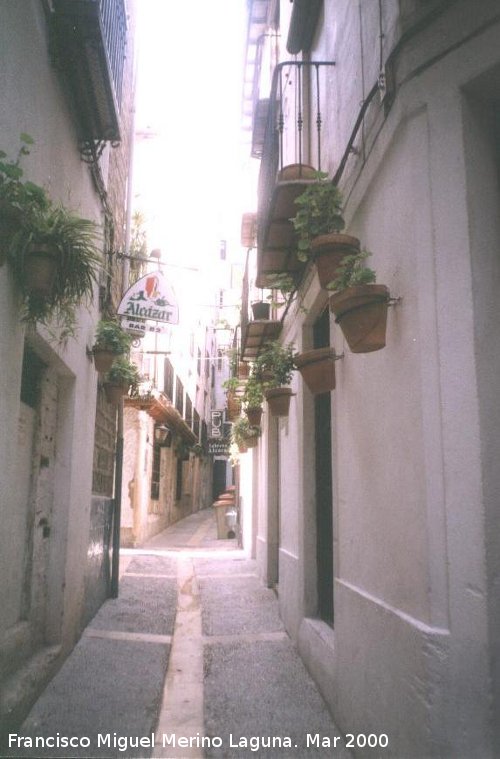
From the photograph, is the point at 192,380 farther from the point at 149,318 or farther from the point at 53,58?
the point at 53,58

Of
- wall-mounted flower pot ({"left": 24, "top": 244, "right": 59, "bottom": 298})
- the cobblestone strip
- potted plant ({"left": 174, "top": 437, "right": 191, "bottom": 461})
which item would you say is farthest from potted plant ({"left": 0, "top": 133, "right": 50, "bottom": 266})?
potted plant ({"left": 174, "top": 437, "right": 191, "bottom": 461})

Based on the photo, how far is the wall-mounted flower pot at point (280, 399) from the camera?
22.3ft

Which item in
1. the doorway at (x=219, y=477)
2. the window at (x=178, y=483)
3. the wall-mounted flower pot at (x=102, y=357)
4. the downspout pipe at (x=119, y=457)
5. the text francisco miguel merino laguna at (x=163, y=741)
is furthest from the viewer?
the doorway at (x=219, y=477)

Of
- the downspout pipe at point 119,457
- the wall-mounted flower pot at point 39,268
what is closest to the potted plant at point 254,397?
the downspout pipe at point 119,457

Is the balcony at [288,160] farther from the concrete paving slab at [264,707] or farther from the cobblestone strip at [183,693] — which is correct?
the cobblestone strip at [183,693]

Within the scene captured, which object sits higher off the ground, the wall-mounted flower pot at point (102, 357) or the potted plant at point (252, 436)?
the wall-mounted flower pot at point (102, 357)

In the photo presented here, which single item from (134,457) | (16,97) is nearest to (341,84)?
(16,97)

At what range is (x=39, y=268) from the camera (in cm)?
352

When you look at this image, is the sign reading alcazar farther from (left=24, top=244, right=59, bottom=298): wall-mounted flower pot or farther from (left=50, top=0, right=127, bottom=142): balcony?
(left=24, top=244, right=59, bottom=298): wall-mounted flower pot

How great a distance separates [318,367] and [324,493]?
192cm

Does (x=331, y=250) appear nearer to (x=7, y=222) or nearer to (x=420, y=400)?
(x=420, y=400)

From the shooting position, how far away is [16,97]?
3846mm

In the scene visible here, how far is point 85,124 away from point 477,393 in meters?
4.74

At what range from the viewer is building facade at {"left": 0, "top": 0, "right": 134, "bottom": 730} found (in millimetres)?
3811
